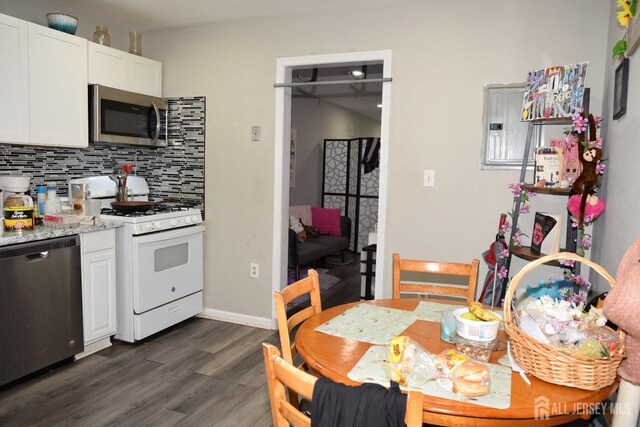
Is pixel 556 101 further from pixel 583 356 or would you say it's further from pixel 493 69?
pixel 583 356

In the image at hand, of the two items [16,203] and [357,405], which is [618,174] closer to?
[357,405]

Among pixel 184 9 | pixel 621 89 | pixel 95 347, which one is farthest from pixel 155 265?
pixel 621 89

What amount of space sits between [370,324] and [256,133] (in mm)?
2320

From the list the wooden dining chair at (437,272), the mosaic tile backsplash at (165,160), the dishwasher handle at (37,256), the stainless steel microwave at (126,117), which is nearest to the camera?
the wooden dining chair at (437,272)

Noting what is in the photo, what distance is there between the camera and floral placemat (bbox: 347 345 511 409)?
3.58ft

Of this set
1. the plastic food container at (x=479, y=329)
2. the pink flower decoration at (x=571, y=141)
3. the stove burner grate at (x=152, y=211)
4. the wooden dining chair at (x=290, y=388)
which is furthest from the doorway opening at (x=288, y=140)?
the wooden dining chair at (x=290, y=388)

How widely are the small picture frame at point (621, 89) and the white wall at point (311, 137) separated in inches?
187

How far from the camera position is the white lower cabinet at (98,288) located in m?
2.91

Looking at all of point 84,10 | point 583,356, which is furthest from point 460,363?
point 84,10

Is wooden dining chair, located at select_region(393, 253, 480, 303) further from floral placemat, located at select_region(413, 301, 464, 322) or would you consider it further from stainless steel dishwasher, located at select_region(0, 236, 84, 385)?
stainless steel dishwasher, located at select_region(0, 236, 84, 385)

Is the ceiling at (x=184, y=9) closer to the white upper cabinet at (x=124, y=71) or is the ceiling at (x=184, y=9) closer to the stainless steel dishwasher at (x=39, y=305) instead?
the white upper cabinet at (x=124, y=71)

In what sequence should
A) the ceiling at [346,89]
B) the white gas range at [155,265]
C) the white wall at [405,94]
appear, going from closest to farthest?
the white wall at [405,94] → the white gas range at [155,265] → the ceiling at [346,89]

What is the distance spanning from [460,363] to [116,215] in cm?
277

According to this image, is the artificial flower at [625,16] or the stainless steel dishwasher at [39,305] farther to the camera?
the stainless steel dishwasher at [39,305]
